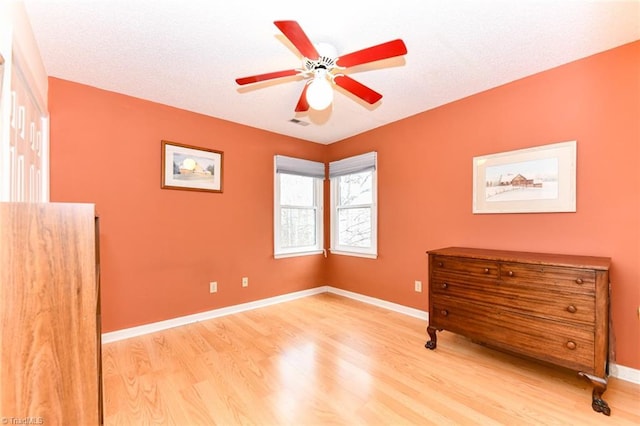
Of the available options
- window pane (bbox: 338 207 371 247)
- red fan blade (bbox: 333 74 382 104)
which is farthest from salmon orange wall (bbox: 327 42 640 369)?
red fan blade (bbox: 333 74 382 104)

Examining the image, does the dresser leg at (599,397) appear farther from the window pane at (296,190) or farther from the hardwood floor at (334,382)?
the window pane at (296,190)

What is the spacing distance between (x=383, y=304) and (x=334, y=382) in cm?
172

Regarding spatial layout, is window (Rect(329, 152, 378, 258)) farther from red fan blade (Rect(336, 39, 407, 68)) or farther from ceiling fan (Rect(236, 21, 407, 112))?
red fan blade (Rect(336, 39, 407, 68))

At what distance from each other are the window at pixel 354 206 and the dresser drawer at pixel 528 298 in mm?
1372

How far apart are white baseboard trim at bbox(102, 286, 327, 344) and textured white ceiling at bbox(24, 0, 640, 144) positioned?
229cm

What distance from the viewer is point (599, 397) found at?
1730 millimetres

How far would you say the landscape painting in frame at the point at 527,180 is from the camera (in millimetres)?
2240

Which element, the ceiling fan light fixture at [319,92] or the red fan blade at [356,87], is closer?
the ceiling fan light fixture at [319,92]

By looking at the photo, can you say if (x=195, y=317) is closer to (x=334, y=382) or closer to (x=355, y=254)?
(x=334, y=382)

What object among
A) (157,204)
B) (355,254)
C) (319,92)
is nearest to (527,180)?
(319,92)

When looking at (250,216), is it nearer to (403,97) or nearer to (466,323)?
(403,97)

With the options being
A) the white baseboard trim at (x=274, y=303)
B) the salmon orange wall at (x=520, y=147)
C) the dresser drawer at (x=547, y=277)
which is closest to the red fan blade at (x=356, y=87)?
the salmon orange wall at (x=520, y=147)

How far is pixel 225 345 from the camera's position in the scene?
2.57 meters

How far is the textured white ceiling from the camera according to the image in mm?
1646
